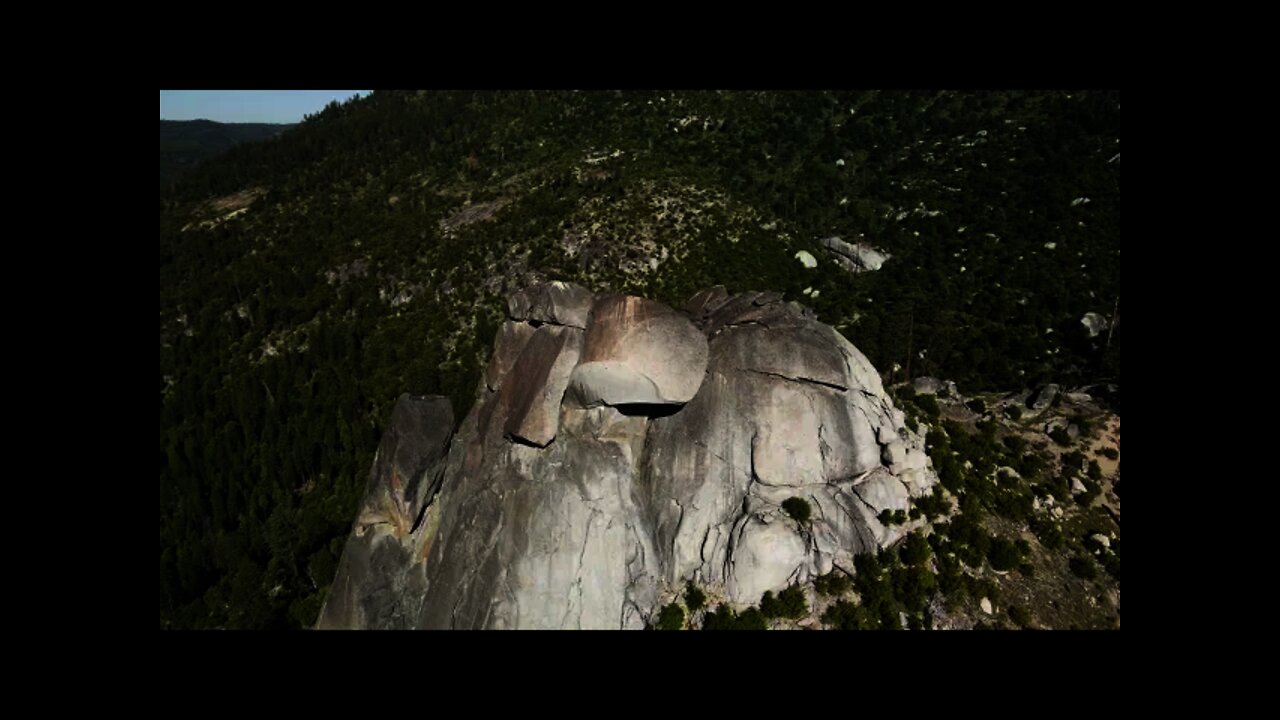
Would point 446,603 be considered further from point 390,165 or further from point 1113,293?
point 390,165

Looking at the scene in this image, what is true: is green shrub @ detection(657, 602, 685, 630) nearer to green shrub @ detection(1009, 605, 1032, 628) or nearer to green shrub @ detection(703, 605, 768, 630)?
green shrub @ detection(703, 605, 768, 630)

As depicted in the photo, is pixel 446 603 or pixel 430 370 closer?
pixel 446 603

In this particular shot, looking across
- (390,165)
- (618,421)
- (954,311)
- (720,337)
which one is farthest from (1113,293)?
(390,165)

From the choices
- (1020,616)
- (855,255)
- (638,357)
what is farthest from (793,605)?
(855,255)

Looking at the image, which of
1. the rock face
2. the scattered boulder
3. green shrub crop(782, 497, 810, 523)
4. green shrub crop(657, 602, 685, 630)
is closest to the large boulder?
the rock face

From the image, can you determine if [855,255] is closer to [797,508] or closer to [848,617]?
[797,508]

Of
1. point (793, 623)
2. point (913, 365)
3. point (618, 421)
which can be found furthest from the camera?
point (913, 365)
